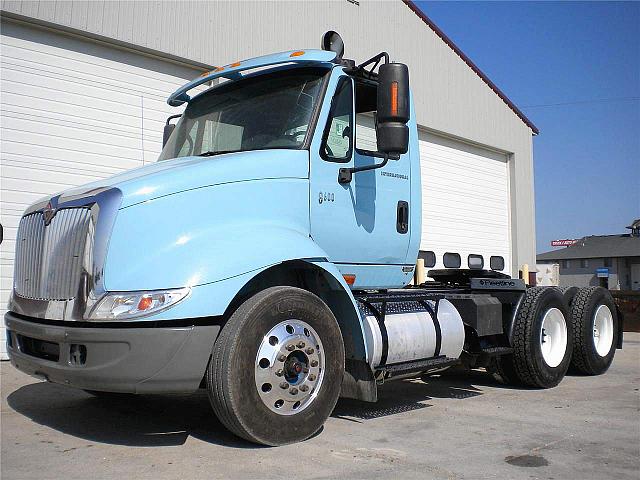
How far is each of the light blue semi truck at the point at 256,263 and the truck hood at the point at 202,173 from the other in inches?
0.5

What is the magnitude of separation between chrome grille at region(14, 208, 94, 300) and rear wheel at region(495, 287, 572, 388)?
4.66 metres

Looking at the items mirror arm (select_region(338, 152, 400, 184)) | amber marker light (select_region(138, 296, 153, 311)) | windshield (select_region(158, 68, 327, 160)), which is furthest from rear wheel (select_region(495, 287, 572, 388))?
→ amber marker light (select_region(138, 296, 153, 311))

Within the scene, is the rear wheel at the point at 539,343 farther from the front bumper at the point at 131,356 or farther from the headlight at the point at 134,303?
the headlight at the point at 134,303

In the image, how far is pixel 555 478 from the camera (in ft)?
12.5

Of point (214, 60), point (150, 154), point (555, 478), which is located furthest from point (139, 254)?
point (214, 60)

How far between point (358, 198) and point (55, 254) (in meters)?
2.37

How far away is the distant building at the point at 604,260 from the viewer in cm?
5753

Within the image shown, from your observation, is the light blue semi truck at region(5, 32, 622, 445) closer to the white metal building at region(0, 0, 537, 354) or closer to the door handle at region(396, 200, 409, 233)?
the door handle at region(396, 200, 409, 233)

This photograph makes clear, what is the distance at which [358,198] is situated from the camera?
541 centimetres

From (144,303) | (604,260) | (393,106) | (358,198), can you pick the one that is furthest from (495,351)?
(604,260)

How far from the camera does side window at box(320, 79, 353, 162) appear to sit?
16.9 ft

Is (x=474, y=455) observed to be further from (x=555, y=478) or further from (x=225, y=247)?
(x=225, y=247)

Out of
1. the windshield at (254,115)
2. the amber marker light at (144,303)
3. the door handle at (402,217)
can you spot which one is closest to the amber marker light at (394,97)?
the windshield at (254,115)

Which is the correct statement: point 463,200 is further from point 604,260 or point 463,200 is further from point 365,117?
point 604,260
